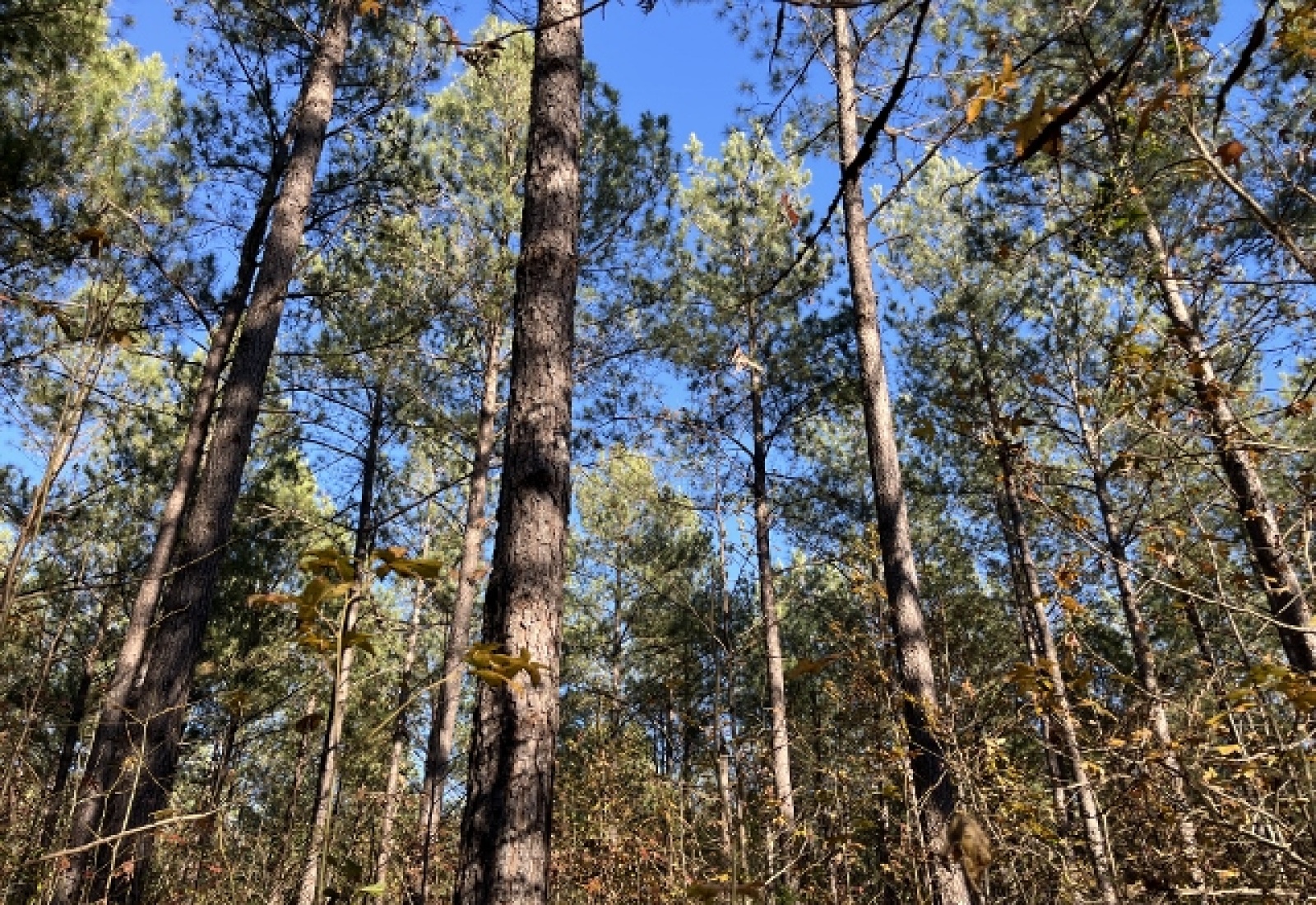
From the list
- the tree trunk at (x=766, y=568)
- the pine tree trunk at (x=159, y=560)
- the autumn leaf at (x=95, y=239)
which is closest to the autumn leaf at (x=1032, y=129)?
the autumn leaf at (x=95, y=239)

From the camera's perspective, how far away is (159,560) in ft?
18.7

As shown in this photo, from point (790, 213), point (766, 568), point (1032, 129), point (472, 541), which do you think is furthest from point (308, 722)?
point (766, 568)

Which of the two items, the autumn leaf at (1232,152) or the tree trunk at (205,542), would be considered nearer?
the autumn leaf at (1232,152)

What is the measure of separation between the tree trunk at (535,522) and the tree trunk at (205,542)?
2.21m

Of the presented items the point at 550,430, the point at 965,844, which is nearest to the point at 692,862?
the point at 550,430

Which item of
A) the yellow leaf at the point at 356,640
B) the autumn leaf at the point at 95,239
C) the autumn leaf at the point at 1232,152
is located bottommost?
the yellow leaf at the point at 356,640

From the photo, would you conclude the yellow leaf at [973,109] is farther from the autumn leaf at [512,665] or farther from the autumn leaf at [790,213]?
the autumn leaf at [790,213]

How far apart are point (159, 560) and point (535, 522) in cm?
466

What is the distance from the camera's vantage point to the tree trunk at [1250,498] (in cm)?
249

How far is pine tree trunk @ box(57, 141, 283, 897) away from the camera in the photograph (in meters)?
4.91

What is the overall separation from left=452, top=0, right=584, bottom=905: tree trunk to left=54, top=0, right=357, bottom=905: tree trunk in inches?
87.2

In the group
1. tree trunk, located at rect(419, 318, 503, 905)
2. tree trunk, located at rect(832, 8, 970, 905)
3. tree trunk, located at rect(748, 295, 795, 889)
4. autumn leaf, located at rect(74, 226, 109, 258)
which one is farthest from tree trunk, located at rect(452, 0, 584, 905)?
tree trunk, located at rect(748, 295, 795, 889)

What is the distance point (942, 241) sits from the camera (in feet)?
36.8

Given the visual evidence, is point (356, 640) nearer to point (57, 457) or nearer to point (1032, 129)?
point (57, 457)
